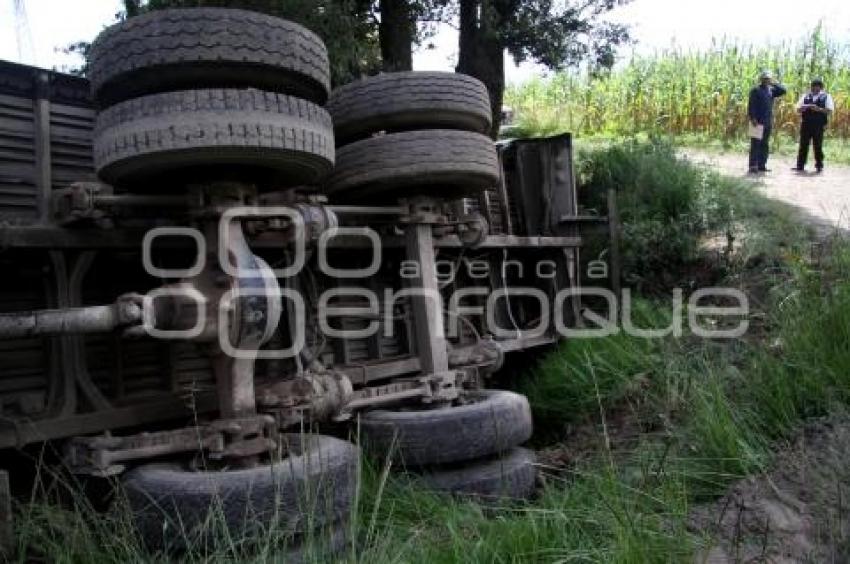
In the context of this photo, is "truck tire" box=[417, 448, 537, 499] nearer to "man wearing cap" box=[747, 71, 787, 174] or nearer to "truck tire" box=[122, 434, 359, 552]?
"truck tire" box=[122, 434, 359, 552]

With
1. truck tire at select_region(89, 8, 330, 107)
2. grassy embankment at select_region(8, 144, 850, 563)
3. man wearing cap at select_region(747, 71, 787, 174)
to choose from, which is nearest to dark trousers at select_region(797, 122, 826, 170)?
man wearing cap at select_region(747, 71, 787, 174)

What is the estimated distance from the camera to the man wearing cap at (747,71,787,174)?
1119cm

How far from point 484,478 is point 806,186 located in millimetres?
8447

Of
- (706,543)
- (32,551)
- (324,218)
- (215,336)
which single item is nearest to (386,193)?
(324,218)

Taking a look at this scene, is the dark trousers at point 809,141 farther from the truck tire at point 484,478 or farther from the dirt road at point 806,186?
the truck tire at point 484,478

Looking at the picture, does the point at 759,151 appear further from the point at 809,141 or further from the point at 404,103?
the point at 404,103

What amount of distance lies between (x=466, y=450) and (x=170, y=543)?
1285mm

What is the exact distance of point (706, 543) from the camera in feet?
5.67

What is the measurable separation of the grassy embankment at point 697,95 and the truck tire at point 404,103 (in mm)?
11742

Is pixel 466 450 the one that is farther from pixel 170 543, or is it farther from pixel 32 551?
pixel 32 551

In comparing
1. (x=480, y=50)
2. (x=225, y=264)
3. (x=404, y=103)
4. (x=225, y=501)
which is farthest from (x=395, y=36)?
(x=225, y=501)

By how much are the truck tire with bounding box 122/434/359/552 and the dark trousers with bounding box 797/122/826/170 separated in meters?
11.1

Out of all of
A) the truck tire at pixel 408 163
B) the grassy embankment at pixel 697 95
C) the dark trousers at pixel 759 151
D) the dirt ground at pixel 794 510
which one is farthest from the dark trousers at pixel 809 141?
the dirt ground at pixel 794 510

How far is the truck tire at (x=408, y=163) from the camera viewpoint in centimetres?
335
